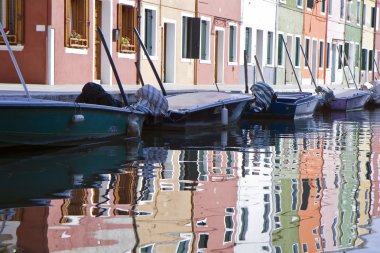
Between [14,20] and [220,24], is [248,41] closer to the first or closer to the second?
[220,24]

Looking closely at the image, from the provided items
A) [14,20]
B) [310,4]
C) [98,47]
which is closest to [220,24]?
[98,47]

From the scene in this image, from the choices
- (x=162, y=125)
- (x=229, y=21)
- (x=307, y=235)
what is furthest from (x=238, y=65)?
(x=307, y=235)

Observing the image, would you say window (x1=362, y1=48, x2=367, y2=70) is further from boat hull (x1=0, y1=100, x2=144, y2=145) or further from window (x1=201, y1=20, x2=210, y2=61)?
boat hull (x1=0, y1=100, x2=144, y2=145)

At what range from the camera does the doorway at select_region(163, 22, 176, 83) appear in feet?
101

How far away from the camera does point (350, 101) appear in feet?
101

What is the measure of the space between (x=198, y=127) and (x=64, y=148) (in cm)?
527

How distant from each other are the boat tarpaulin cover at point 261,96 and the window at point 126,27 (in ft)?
18.3

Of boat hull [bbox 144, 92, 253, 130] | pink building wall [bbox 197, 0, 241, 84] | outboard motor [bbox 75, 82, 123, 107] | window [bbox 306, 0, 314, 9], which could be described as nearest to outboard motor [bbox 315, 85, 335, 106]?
pink building wall [bbox 197, 0, 241, 84]

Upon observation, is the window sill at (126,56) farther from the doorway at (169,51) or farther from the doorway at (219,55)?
the doorway at (219,55)

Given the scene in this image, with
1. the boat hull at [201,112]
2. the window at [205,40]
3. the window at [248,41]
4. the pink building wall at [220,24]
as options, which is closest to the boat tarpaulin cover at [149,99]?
the boat hull at [201,112]

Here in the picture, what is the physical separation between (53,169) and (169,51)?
20.6 metres

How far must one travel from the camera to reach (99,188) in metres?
9.22

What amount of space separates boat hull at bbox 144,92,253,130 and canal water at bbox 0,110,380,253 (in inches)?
76.4

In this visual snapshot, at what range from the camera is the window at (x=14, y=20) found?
73.0ft
